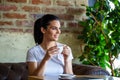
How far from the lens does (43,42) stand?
2414mm

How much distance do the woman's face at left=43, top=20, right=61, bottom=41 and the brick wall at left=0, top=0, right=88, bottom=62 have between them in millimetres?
736

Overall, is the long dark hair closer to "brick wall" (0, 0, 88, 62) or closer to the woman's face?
the woman's face

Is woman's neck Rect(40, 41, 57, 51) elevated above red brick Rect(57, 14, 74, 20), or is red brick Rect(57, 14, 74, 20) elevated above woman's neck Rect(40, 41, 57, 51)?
red brick Rect(57, 14, 74, 20)

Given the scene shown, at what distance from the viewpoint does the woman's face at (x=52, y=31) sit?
90.7 inches

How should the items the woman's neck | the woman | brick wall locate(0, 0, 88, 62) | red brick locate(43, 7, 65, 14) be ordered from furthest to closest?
red brick locate(43, 7, 65, 14) → brick wall locate(0, 0, 88, 62) → the woman's neck → the woman

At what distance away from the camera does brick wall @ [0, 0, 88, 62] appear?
3020mm

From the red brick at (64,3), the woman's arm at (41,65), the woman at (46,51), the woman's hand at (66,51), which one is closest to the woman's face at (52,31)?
the woman at (46,51)

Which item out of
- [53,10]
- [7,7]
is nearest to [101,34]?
[53,10]

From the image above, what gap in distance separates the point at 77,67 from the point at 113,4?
103 centimetres

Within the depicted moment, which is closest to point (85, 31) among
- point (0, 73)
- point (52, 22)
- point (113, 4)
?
point (113, 4)

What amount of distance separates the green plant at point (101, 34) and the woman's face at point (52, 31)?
2.65 ft

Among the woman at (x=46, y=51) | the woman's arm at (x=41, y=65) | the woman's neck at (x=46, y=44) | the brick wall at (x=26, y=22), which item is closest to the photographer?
the woman's arm at (x=41, y=65)

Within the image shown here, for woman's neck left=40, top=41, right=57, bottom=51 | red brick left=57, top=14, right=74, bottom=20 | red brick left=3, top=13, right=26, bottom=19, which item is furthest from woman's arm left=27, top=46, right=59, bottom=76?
red brick left=57, top=14, right=74, bottom=20

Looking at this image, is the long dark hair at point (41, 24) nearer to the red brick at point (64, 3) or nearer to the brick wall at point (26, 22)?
the brick wall at point (26, 22)
